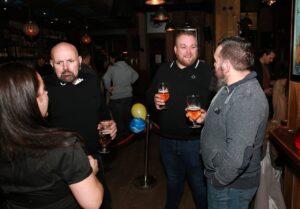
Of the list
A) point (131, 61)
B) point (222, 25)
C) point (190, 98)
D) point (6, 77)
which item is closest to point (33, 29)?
point (222, 25)

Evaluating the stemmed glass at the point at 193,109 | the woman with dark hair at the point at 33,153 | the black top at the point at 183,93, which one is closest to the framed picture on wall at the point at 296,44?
the black top at the point at 183,93

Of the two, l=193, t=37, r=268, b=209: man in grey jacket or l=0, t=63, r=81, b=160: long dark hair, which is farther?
l=193, t=37, r=268, b=209: man in grey jacket

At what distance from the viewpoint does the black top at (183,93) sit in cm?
262

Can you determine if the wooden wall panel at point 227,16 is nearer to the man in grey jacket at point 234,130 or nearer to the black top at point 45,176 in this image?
the man in grey jacket at point 234,130

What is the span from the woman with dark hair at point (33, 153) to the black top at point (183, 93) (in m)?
1.38

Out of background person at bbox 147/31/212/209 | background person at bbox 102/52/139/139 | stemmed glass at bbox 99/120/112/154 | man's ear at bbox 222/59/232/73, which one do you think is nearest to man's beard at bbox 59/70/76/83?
stemmed glass at bbox 99/120/112/154

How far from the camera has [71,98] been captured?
7.32 ft

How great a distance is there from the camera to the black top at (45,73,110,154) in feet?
7.27

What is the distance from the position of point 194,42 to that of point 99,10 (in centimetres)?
969

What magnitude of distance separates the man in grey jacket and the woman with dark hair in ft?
2.68

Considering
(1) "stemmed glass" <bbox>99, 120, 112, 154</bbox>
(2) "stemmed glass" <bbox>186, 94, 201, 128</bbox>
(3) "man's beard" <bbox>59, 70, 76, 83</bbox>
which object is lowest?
(1) "stemmed glass" <bbox>99, 120, 112, 154</bbox>

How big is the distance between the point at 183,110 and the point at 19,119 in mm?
1633

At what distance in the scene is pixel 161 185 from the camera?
4.04 m

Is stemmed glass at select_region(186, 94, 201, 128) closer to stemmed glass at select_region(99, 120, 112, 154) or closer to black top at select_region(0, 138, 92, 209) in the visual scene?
stemmed glass at select_region(99, 120, 112, 154)
